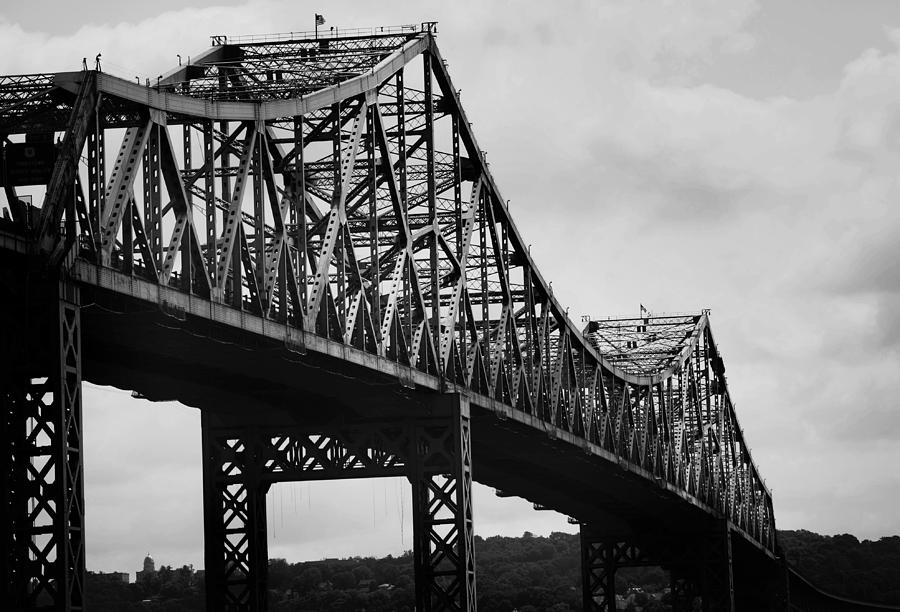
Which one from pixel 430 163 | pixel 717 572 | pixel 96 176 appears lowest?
pixel 717 572

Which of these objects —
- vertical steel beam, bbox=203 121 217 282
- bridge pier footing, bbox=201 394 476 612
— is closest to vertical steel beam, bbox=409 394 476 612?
bridge pier footing, bbox=201 394 476 612

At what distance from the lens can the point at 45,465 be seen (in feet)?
138

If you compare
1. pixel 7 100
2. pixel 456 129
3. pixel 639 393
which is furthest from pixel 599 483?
pixel 7 100

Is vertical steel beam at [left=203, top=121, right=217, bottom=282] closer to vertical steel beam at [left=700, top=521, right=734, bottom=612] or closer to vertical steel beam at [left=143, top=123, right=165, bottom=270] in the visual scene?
vertical steel beam at [left=143, top=123, right=165, bottom=270]

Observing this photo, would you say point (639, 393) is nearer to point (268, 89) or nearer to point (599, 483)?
point (599, 483)

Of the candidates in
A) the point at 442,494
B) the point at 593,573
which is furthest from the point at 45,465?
the point at 593,573

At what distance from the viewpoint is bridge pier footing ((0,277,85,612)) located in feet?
137

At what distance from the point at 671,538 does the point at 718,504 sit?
4865 mm

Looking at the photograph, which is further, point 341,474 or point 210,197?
point 341,474

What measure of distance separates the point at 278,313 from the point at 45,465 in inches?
550

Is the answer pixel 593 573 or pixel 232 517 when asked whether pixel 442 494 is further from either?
pixel 593 573

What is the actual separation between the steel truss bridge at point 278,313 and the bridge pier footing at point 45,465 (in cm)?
5

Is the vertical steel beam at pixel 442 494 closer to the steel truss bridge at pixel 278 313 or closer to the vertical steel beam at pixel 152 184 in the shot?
the steel truss bridge at pixel 278 313

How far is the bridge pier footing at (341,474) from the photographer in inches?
2645
